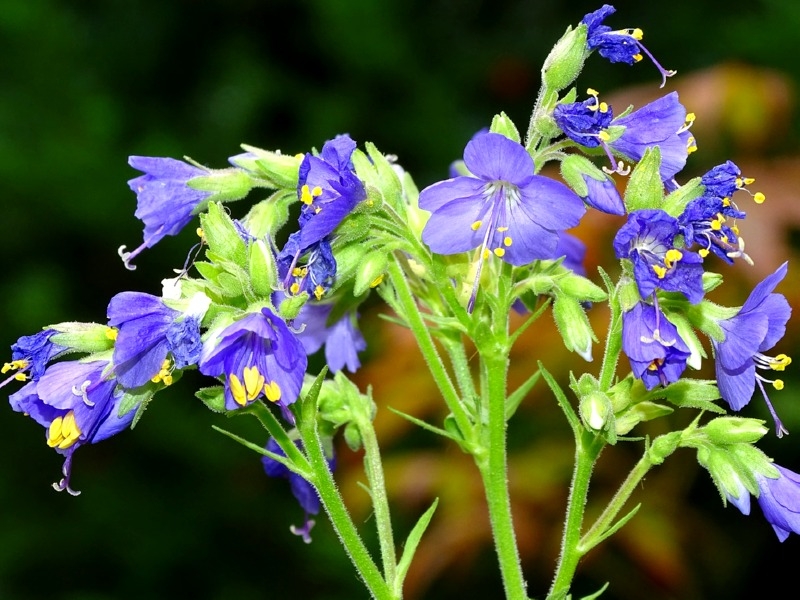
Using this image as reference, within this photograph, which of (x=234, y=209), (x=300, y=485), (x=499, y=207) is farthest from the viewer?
(x=234, y=209)

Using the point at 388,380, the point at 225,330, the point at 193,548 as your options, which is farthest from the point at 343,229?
the point at 193,548

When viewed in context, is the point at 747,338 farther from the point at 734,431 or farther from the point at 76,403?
the point at 76,403

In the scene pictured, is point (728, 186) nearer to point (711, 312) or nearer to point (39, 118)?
point (711, 312)

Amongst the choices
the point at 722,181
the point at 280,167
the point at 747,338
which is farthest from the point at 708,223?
the point at 280,167

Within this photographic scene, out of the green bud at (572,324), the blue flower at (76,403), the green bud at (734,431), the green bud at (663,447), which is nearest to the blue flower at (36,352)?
the blue flower at (76,403)

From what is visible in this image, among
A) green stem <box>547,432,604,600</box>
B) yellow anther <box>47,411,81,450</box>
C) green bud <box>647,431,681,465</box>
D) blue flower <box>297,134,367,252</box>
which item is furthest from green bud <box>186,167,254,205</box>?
green bud <box>647,431,681,465</box>

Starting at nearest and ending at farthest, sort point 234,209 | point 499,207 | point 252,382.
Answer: point 252,382
point 499,207
point 234,209
